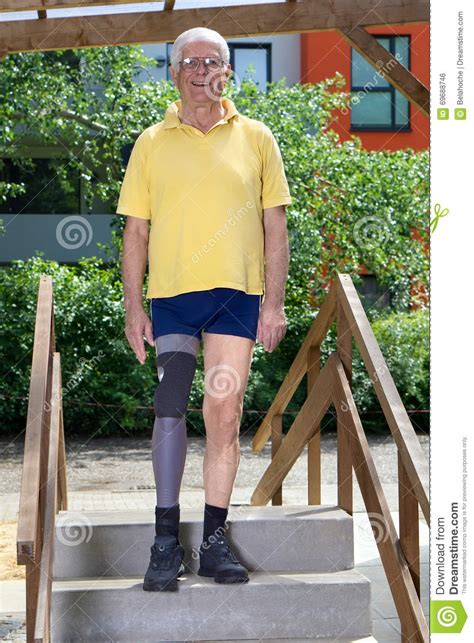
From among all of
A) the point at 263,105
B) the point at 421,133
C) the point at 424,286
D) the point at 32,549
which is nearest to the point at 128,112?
the point at 263,105

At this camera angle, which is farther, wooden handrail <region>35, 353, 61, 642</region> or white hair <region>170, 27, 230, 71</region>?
white hair <region>170, 27, 230, 71</region>

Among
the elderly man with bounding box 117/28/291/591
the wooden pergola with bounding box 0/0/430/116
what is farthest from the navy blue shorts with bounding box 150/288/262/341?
the wooden pergola with bounding box 0/0/430/116

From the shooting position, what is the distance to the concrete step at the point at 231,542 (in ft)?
13.7

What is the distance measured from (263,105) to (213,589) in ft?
33.4

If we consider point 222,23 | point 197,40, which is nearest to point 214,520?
point 197,40

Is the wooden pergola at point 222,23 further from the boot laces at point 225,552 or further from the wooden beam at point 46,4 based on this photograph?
the boot laces at point 225,552

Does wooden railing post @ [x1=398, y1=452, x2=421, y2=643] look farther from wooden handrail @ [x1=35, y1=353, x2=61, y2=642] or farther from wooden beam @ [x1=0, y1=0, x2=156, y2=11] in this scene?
wooden beam @ [x1=0, y1=0, x2=156, y2=11]

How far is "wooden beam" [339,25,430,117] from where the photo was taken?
6750 mm

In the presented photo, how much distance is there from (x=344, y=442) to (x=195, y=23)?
3.52 m

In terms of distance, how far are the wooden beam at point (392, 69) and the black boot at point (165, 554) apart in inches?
148

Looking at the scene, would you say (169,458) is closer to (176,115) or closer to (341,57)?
(176,115)

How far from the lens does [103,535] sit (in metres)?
4.18

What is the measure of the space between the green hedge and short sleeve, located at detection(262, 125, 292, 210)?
8435mm
